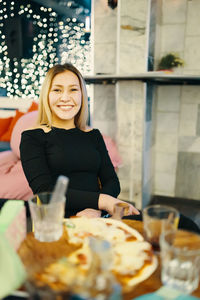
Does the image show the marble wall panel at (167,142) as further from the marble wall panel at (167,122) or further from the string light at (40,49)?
the string light at (40,49)

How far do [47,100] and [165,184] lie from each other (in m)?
2.13

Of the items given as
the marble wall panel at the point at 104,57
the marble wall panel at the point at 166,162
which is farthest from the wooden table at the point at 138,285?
the marble wall panel at the point at 166,162

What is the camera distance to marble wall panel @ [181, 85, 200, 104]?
297 centimetres

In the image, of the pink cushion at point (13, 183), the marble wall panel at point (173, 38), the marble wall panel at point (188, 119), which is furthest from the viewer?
the marble wall panel at point (188, 119)

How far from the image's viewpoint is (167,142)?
3176mm

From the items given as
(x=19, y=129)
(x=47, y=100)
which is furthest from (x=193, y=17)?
(x=47, y=100)

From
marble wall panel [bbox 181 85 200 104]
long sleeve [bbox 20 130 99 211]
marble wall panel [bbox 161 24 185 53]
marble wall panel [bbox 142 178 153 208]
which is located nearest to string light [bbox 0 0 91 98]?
marble wall panel [bbox 161 24 185 53]

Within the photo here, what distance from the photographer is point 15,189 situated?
205 centimetres

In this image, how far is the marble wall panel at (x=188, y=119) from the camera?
120 inches

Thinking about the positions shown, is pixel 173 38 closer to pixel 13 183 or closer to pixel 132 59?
pixel 132 59

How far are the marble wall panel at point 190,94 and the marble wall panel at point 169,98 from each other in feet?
0.16

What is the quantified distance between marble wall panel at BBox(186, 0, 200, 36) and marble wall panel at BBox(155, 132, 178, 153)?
39.9 inches

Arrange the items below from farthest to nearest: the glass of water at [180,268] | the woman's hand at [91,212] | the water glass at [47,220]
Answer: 1. the woman's hand at [91,212]
2. the water glass at [47,220]
3. the glass of water at [180,268]

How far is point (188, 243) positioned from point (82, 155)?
0.79 m
